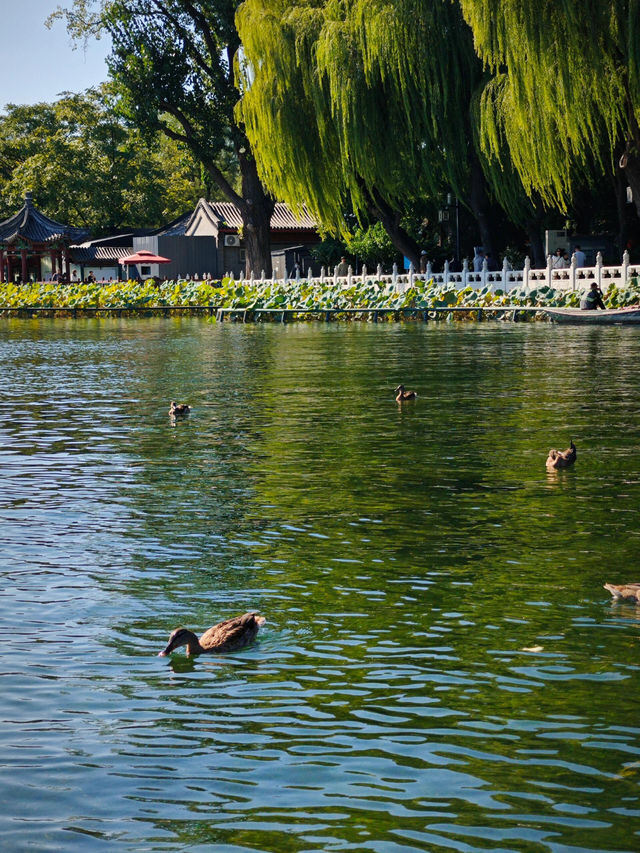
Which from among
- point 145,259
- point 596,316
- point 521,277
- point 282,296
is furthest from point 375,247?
point 145,259

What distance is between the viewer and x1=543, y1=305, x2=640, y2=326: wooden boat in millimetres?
33344

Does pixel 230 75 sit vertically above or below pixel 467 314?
above

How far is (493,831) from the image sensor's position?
410 cm

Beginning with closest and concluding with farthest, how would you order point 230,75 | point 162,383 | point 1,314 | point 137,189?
point 162,383, point 230,75, point 1,314, point 137,189

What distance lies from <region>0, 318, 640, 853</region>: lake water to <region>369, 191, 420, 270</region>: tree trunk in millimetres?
30318

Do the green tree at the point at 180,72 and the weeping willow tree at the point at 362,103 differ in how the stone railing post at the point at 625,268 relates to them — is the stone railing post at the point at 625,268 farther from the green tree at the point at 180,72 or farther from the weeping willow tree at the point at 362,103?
the green tree at the point at 180,72

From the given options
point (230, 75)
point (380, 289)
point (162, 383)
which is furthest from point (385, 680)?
point (230, 75)

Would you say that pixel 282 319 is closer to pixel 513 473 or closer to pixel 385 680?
pixel 513 473

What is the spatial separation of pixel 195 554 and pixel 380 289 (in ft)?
120

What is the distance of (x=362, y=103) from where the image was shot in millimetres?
37812

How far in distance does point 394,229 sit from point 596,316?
1286 cm

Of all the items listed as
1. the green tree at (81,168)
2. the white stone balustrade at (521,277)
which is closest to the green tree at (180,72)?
the white stone balustrade at (521,277)

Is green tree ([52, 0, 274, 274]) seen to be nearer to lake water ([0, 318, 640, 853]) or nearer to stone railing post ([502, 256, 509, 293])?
stone railing post ([502, 256, 509, 293])

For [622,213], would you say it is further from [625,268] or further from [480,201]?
[625,268]
